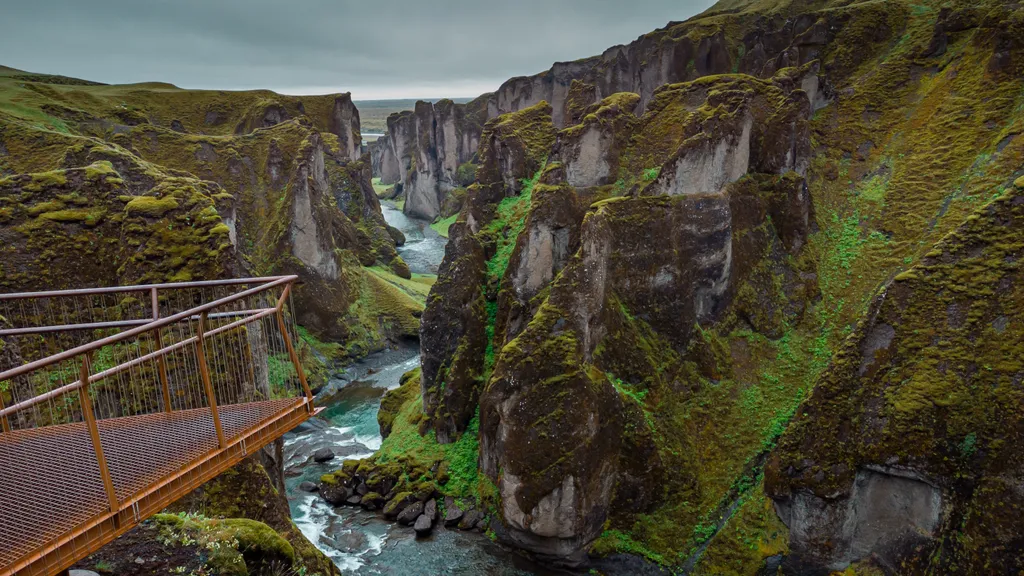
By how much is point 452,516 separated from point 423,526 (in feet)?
4.72

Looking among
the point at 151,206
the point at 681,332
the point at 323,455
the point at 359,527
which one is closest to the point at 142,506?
the point at 151,206

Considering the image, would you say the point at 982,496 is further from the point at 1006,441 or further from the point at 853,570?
the point at 853,570

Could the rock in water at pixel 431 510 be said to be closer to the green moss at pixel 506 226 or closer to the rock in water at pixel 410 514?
the rock in water at pixel 410 514

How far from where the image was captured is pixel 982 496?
18.6 meters

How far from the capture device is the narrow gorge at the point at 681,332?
65.5ft

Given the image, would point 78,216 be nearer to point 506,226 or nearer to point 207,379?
point 207,379

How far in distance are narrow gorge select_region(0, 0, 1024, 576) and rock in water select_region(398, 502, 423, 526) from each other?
14 centimetres

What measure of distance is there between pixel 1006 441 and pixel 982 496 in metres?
1.86

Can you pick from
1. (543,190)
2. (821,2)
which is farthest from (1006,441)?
(821,2)

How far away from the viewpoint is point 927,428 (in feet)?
65.5

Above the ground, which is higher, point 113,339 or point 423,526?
point 113,339

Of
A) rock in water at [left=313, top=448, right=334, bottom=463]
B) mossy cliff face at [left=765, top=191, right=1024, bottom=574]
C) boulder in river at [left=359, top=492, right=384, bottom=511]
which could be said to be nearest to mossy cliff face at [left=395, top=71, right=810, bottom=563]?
boulder in river at [left=359, top=492, right=384, bottom=511]

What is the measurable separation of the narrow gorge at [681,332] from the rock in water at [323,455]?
333 mm

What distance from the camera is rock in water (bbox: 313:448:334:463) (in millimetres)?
36938
